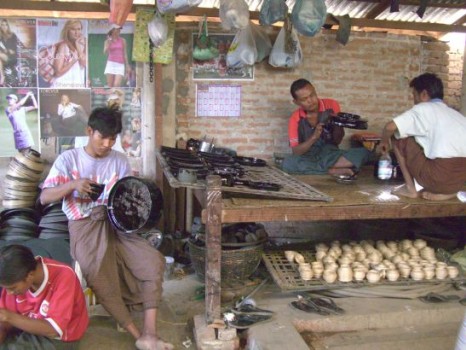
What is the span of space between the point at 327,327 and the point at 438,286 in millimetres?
1113

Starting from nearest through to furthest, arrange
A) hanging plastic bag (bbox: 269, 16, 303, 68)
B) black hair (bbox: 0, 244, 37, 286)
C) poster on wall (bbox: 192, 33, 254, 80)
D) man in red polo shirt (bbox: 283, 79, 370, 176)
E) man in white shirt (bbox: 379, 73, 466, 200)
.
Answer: black hair (bbox: 0, 244, 37, 286) → man in white shirt (bbox: 379, 73, 466, 200) → man in red polo shirt (bbox: 283, 79, 370, 176) → hanging plastic bag (bbox: 269, 16, 303, 68) → poster on wall (bbox: 192, 33, 254, 80)

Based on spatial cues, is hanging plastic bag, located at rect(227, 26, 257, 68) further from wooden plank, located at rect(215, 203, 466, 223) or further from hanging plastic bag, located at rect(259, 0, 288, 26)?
wooden plank, located at rect(215, 203, 466, 223)

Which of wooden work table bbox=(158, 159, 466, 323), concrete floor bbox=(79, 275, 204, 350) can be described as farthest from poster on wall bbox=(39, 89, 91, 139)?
wooden work table bbox=(158, 159, 466, 323)

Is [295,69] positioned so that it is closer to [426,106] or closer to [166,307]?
[426,106]

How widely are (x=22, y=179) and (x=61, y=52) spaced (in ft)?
4.73

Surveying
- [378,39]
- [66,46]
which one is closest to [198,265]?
[66,46]

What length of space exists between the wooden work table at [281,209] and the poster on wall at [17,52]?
277 cm

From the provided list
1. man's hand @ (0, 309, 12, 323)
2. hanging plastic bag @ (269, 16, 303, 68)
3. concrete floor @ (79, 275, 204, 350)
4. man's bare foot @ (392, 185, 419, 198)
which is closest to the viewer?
man's hand @ (0, 309, 12, 323)

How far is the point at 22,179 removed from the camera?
5.20 m

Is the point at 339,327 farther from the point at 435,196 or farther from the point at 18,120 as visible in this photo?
the point at 18,120

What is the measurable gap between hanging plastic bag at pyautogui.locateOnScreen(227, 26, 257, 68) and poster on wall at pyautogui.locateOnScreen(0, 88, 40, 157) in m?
2.24

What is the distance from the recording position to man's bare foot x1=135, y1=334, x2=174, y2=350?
3.28 metres

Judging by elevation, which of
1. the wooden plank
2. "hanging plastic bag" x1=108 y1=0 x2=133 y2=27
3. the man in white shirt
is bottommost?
the wooden plank

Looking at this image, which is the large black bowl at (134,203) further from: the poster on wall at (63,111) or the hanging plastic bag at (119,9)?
the poster on wall at (63,111)
